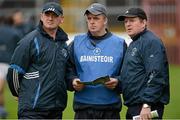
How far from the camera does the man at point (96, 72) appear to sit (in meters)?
9.82

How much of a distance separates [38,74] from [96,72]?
0.75m

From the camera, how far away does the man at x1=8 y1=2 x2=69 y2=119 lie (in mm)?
9633

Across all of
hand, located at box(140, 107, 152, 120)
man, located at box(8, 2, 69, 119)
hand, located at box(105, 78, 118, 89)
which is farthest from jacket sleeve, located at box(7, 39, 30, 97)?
hand, located at box(140, 107, 152, 120)

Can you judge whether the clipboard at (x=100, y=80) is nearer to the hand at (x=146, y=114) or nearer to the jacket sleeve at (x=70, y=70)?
the jacket sleeve at (x=70, y=70)

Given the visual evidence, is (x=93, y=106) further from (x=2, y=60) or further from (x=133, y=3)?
(x=133, y=3)

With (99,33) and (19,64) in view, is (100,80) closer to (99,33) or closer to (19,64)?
(99,33)

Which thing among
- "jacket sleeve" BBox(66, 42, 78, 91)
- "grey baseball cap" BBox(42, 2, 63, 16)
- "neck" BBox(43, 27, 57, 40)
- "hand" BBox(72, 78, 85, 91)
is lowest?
"hand" BBox(72, 78, 85, 91)

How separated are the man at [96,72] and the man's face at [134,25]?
0.37 metres

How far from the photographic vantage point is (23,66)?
9.66m

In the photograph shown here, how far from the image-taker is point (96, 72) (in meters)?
9.81

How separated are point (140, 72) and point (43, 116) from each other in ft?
4.44

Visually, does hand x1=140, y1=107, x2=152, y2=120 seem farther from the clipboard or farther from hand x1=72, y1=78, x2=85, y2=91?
hand x1=72, y1=78, x2=85, y2=91

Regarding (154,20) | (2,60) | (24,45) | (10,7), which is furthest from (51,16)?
(10,7)

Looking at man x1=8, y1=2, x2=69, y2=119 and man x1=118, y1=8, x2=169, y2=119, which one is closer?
man x1=118, y1=8, x2=169, y2=119
